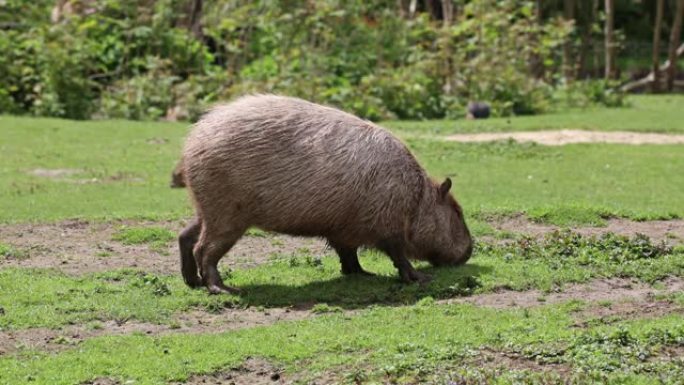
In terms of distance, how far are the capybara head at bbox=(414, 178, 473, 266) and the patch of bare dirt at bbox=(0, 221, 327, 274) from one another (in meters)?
1.44

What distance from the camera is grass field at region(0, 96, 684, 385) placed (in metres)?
6.51

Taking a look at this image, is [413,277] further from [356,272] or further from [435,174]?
[435,174]

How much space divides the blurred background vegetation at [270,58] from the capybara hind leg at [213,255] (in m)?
12.5

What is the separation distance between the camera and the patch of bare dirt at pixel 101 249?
9.67 meters

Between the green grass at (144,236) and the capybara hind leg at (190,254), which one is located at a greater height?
the capybara hind leg at (190,254)

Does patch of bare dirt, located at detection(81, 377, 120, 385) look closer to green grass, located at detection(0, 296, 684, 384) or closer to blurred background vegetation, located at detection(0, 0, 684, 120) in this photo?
green grass, located at detection(0, 296, 684, 384)

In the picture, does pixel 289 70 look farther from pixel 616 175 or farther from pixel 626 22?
pixel 626 22

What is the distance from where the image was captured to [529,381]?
20.1 feet

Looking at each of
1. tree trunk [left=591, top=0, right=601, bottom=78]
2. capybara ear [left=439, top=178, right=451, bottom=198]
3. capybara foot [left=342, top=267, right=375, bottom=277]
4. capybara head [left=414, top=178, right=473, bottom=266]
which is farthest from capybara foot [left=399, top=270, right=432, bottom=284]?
tree trunk [left=591, top=0, right=601, bottom=78]

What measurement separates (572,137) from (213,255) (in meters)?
10.8

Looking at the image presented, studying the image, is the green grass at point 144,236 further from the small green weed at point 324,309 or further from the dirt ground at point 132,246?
the small green weed at point 324,309

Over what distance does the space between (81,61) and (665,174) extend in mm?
10741

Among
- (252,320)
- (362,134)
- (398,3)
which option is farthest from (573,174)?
(398,3)

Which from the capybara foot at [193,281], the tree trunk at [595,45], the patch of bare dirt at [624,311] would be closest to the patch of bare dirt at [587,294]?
the patch of bare dirt at [624,311]
